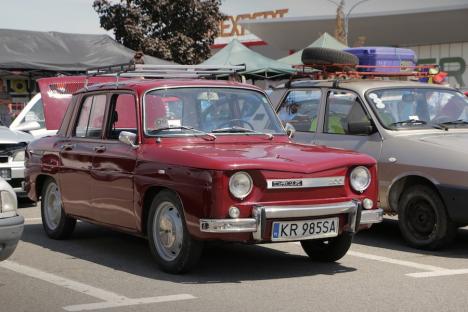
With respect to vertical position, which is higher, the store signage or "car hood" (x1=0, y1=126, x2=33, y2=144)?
the store signage

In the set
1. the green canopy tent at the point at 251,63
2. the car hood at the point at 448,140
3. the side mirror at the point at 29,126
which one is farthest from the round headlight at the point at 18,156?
the green canopy tent at the point at 251,63

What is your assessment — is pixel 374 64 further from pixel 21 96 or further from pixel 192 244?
pixel 21 96

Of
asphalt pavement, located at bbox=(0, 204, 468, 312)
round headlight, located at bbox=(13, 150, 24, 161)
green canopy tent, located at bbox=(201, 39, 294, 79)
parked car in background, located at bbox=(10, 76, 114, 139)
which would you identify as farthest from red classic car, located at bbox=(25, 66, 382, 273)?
green canopy tent, located at bbox=(201, 39, 294, 79)

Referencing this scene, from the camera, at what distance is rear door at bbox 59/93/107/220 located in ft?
25.7

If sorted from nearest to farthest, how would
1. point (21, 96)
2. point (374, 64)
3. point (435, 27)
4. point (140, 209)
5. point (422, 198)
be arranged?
point (140, 209)
point (422, 198)
point (374, 64)
point (21, 96)
point (435, 27)

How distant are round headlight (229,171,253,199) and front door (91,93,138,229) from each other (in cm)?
121

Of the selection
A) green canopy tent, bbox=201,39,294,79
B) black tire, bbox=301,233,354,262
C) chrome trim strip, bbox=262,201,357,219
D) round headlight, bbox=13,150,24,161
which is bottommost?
black tire, bbox=301,233,354,262

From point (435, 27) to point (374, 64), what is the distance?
28990 millimetres

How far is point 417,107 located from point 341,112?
2.85ft

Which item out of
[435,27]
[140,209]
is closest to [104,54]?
[140,209]

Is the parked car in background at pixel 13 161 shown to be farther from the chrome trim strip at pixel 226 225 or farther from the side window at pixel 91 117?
the chrome trim strip at pixel 226 225

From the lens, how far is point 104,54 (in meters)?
22.9

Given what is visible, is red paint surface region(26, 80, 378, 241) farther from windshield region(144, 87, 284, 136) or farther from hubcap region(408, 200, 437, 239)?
hubcap region(408, 200, 437, 239)

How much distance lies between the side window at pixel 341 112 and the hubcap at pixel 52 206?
3158 millimetres
